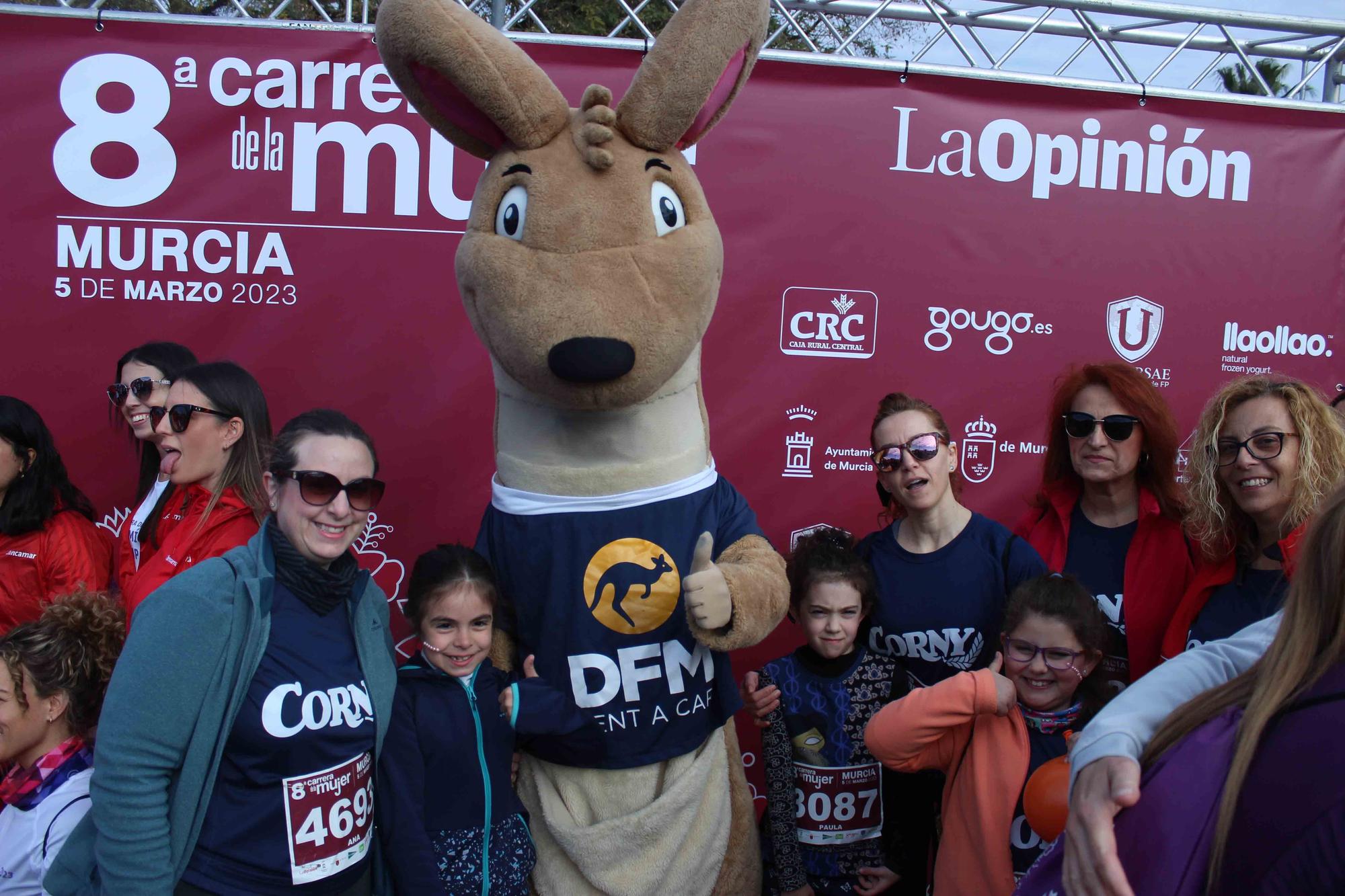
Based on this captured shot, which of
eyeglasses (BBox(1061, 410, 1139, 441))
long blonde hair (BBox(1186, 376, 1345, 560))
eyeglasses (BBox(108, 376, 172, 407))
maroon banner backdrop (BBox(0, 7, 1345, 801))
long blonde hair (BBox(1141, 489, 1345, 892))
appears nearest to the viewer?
long blonde hair (BBox(1141, 489, 1345, 892))

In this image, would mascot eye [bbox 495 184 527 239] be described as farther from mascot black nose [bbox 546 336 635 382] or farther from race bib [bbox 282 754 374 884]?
race bib [bbox 282 754 374 884]

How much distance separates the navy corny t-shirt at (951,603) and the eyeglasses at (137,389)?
2273mm

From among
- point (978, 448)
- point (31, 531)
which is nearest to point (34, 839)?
point (31, 531)

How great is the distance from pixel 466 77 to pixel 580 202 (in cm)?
38

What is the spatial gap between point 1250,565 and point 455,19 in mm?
2349

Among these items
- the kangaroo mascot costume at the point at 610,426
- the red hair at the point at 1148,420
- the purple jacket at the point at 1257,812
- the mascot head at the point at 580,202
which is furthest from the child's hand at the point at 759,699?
the purple jacket at the point at 1257,812

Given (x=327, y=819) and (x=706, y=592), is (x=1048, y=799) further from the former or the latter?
(x=327, y=819)

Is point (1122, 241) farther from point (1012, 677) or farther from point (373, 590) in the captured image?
point (373, 590)

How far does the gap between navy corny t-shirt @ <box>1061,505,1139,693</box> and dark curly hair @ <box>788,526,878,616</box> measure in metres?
0.60

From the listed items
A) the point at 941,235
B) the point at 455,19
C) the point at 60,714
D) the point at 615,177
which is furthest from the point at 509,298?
the point at 941,235

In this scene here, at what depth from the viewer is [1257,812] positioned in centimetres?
102

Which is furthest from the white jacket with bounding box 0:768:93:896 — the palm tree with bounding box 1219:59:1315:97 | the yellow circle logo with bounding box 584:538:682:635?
the palm tree with bounding box 1219:59:1315:97

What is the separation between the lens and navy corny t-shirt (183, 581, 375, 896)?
1.88m

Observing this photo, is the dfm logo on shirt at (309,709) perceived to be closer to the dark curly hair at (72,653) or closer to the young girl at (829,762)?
the dark curly hair at (72,653)
